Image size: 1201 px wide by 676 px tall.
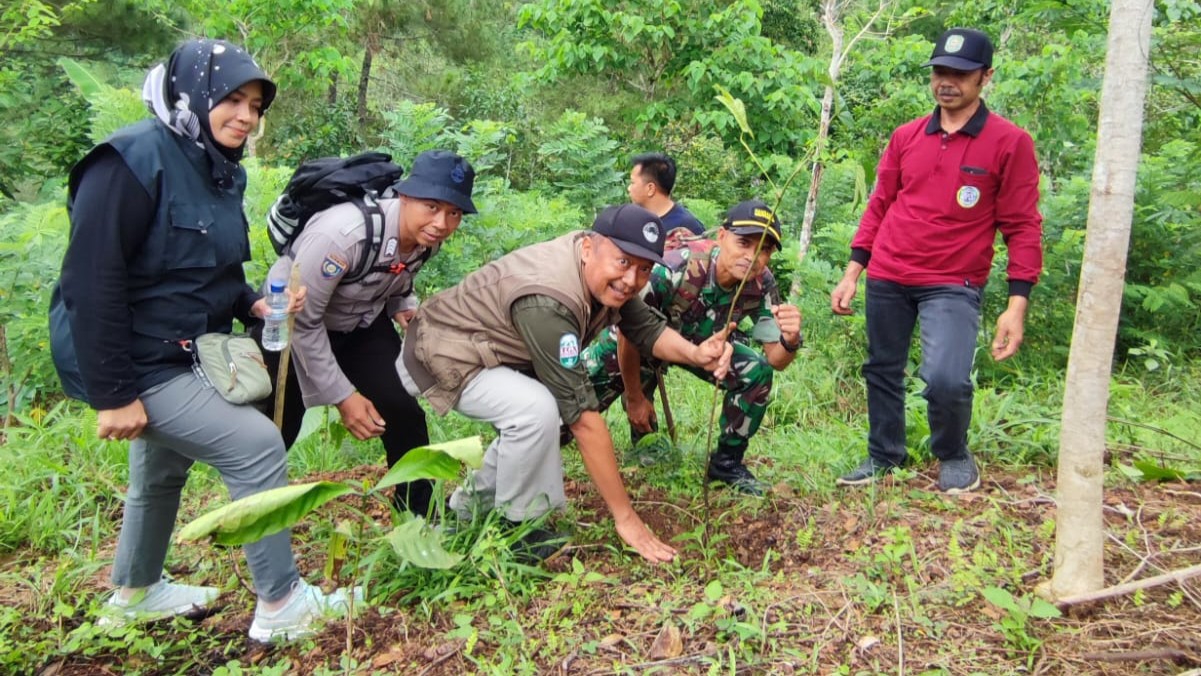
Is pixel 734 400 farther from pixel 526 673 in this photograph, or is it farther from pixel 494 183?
pixel 494 183

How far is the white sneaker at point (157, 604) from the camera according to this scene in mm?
2873

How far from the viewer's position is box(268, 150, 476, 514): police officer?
2.97m

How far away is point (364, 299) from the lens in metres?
3.21

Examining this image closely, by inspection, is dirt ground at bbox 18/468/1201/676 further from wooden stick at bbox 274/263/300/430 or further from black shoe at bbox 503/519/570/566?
wooden stick at bbox 274/263/300/430

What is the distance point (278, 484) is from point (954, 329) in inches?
103

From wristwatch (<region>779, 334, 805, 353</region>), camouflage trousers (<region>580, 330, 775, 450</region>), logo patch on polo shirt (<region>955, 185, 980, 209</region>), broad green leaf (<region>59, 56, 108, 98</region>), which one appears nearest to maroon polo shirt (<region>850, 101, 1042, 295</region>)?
logo patch on polo shirt (<region>955, 185, 980, 209</region>)

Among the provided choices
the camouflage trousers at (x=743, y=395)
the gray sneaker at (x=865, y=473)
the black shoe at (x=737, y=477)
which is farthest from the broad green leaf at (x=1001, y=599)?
the camouflage trousers at (x=743, y=395)

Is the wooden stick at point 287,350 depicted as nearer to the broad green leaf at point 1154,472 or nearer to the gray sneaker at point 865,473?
the gray sneaker at point 865,473

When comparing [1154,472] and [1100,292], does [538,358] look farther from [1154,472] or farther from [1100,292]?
[1154,472]

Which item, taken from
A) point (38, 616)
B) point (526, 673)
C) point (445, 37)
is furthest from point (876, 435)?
point (445, 37)

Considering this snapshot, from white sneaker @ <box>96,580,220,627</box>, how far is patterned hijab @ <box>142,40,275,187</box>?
159 cm

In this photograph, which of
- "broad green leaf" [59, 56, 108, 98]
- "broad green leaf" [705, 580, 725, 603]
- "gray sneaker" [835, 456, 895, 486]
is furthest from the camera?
"broad green leaf" [59, 56, 108, 98]

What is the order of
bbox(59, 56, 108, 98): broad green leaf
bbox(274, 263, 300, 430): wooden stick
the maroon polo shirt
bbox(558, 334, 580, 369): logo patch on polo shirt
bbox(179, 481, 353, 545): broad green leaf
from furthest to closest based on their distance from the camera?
bbox(59, 56, 108, 98): broad green leaf < the maroon polo shirt < bbox(558, 334, 580, 369): logo patch on polo shirt < bbox(274, 263, 300, 430): wooden stick < bbox(179, 481, 353, 545): broad green leaf

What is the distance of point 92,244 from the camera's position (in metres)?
2.30
